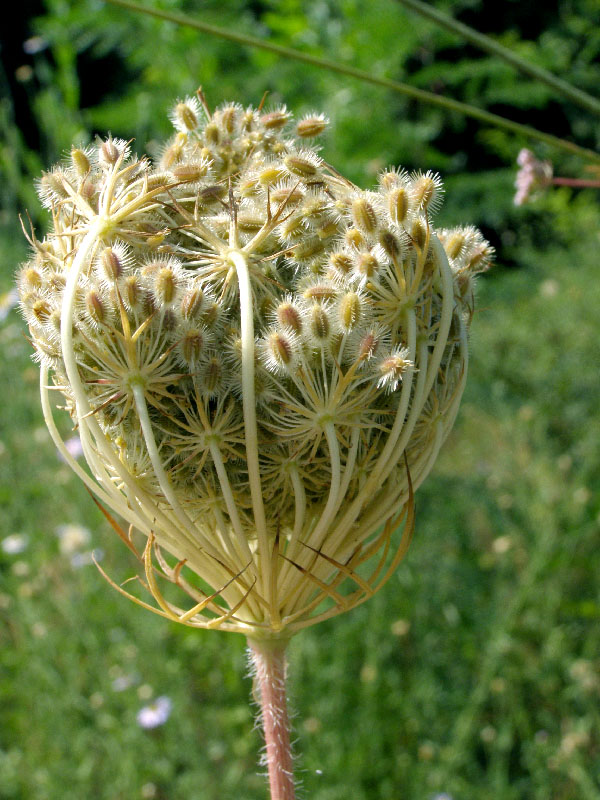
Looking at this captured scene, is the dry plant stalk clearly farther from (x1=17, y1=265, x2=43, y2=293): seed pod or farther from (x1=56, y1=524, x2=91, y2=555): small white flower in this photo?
(x1=56, y1=524, x2=91, y2=555): small white flower

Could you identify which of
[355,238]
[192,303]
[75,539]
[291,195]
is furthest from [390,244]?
[75,539]

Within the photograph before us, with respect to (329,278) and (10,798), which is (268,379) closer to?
(329,278)

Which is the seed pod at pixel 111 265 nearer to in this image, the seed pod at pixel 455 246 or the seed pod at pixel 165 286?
the seed pod at pixel 165 286

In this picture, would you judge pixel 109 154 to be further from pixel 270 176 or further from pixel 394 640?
pixel 394 640

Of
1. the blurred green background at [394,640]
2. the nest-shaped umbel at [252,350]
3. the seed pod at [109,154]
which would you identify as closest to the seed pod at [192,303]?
the nest-shaped umbel at [252,350]

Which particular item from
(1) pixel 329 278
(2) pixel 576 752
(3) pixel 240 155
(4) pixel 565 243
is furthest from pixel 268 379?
(4) pixel 565 243

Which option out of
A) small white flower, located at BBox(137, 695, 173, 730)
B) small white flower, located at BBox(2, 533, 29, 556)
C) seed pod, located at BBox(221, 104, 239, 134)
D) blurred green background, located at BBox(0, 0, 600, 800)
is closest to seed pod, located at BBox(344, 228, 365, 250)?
seed pod, located at BBox(221, 104, 239, 134)
